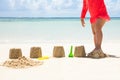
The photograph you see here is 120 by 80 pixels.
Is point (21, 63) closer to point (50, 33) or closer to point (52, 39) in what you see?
point (52, 39)

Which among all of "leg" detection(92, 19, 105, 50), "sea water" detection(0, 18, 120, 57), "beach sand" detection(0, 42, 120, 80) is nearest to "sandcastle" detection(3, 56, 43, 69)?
"beach sand" detection(0, 42, 120, 80)

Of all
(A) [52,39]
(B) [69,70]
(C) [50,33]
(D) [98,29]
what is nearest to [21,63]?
(B) [69,70]

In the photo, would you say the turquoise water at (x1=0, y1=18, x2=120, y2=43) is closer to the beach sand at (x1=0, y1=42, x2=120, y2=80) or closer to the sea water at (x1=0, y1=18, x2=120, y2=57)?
the sea water at (x1=0, y1=18, x2=120, y2=57)

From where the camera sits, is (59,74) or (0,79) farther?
(59,74)

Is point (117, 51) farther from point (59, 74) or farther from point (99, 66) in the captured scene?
point (59, 74)

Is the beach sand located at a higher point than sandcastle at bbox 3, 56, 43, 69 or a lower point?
lower

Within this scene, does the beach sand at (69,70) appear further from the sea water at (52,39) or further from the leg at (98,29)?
the sea water at (52,39)

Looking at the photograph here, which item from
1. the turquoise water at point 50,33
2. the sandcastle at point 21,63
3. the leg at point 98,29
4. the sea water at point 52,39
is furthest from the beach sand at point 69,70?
the turquoise water at point 50,33

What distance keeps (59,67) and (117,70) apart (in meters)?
0.87

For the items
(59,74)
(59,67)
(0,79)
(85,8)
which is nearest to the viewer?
(0,79)

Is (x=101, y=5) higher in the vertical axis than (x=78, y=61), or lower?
higher

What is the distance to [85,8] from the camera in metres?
7.85

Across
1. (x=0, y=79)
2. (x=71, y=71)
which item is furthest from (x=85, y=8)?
(x=0, y=79)

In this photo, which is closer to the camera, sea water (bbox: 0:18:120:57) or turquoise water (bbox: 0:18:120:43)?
sea water (bbox: 0:18:120:57)
